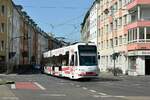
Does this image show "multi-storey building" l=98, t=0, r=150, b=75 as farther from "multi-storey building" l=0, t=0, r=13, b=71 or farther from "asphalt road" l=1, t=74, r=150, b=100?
"asphalt road" l=1, t=74, r=150, b=100

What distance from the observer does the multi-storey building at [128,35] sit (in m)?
69.8

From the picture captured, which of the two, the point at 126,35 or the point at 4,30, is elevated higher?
the point at 4,30

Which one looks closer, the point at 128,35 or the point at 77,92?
the point at 77,92

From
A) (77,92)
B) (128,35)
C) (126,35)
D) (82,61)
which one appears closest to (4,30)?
(126,35)

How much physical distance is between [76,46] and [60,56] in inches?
320

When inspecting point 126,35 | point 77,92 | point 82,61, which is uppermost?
point 126,35

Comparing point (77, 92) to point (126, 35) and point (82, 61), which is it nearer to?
point (82, 61)

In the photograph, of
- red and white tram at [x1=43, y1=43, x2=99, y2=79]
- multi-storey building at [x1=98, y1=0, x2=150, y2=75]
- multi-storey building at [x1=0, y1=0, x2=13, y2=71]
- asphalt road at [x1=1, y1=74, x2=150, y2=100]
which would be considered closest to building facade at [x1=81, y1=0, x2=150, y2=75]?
multi-storey building at [x1=98, y1=0, x2=150, y2=75]

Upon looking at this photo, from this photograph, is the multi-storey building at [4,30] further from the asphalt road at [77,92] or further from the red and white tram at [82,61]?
the asphalt road at [77,92]

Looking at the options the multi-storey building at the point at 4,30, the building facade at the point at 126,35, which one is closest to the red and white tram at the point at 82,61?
the building facade at the point at 126,35

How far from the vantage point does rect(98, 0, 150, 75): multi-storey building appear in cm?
6975

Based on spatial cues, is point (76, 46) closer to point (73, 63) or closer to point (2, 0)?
point (73, 63)

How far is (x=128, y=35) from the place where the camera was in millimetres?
74500

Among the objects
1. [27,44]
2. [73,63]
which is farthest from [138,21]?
[27,44]
